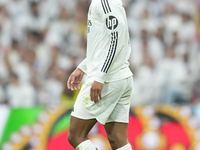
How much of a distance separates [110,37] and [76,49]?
5271 mm

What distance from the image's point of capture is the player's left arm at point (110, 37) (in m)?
3.07

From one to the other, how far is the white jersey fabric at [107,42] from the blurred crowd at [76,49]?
369 cm

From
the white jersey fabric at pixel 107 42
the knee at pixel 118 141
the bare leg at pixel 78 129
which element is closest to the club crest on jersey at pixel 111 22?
the white jersey fabric at pixel 107 42

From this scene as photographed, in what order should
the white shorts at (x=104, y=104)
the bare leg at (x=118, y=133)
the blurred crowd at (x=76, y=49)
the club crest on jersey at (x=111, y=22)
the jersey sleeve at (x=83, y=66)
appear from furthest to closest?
1. the blurred crowd at (x=76, y=49)
2. the jersey sleeve at (x=83, y=66)
3. the bare leg at (x=118, y=133)
4. the white shorts at (x=104, y=104)
5. the club crest on jersey at (x=111, y=22)

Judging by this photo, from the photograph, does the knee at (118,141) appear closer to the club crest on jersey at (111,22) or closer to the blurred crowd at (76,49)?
the club crest on jersey at (111,22)

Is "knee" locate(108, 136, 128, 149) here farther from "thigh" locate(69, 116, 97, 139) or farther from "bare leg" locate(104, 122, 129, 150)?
"thigh" locate(69, 116, 97, 139)

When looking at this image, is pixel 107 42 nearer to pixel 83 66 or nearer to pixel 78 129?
pixel 83 66

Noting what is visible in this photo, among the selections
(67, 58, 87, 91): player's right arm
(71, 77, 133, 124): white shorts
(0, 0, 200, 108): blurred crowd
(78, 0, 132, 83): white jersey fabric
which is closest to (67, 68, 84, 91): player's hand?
(67, 58, 87, 91): player's right arm

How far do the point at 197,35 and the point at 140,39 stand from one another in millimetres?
1719

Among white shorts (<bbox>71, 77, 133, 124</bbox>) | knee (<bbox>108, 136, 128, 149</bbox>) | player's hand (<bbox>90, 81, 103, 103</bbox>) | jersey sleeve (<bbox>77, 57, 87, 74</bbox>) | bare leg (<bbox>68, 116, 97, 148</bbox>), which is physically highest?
jersey sleeve (<bbox>77, 57, 87, 74</bbox>)

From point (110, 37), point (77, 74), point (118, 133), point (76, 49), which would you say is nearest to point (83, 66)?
point (77, 74)

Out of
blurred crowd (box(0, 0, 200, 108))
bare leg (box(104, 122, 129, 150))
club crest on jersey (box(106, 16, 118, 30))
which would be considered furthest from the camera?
blurred crowd (box(0, 0, 200, 108))

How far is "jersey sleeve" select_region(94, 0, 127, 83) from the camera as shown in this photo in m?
3.07

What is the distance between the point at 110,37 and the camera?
309 cm
